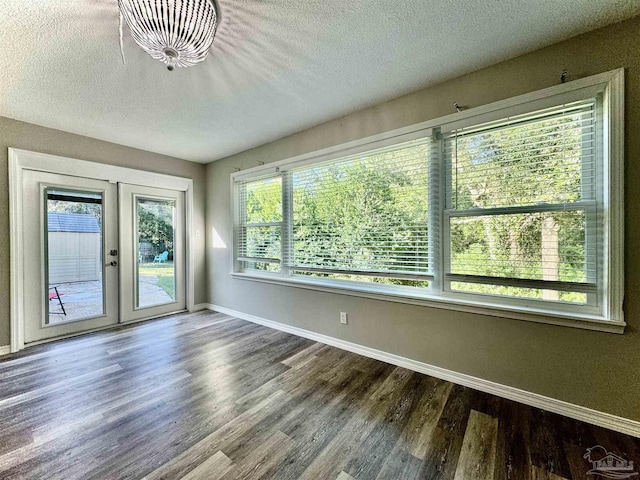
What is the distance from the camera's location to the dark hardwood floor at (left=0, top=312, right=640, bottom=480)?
4.65 feet

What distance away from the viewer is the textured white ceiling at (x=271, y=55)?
1.55 m

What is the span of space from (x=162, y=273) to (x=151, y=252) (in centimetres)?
37

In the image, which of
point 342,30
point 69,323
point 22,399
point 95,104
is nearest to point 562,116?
point 342,30

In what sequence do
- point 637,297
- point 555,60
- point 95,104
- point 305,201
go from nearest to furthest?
point 637,297, point 555,60, point 95,104, point 305,201

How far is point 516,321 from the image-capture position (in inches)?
77.3

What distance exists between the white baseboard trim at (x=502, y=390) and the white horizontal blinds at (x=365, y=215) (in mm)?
759

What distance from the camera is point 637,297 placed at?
162 cm

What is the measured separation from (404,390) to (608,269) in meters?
1.61

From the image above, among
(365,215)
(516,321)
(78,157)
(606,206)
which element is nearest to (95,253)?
(78,157)

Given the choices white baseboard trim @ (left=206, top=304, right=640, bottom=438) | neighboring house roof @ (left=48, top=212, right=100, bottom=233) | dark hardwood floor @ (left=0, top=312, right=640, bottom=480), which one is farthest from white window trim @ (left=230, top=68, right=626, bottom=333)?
neighboring house roof @ (left=48, top=212, right=100, bottom=233)

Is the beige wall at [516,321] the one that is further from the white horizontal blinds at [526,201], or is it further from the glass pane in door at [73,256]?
the glass pane in door at [73,256]

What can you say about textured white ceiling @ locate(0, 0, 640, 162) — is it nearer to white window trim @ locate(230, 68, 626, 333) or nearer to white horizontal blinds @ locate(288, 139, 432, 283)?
white window trim @ locate(230, 68, 626, 333)

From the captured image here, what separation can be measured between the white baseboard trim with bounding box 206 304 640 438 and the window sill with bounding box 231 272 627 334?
1.78 ft

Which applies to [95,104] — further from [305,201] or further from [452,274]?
[452,274]
